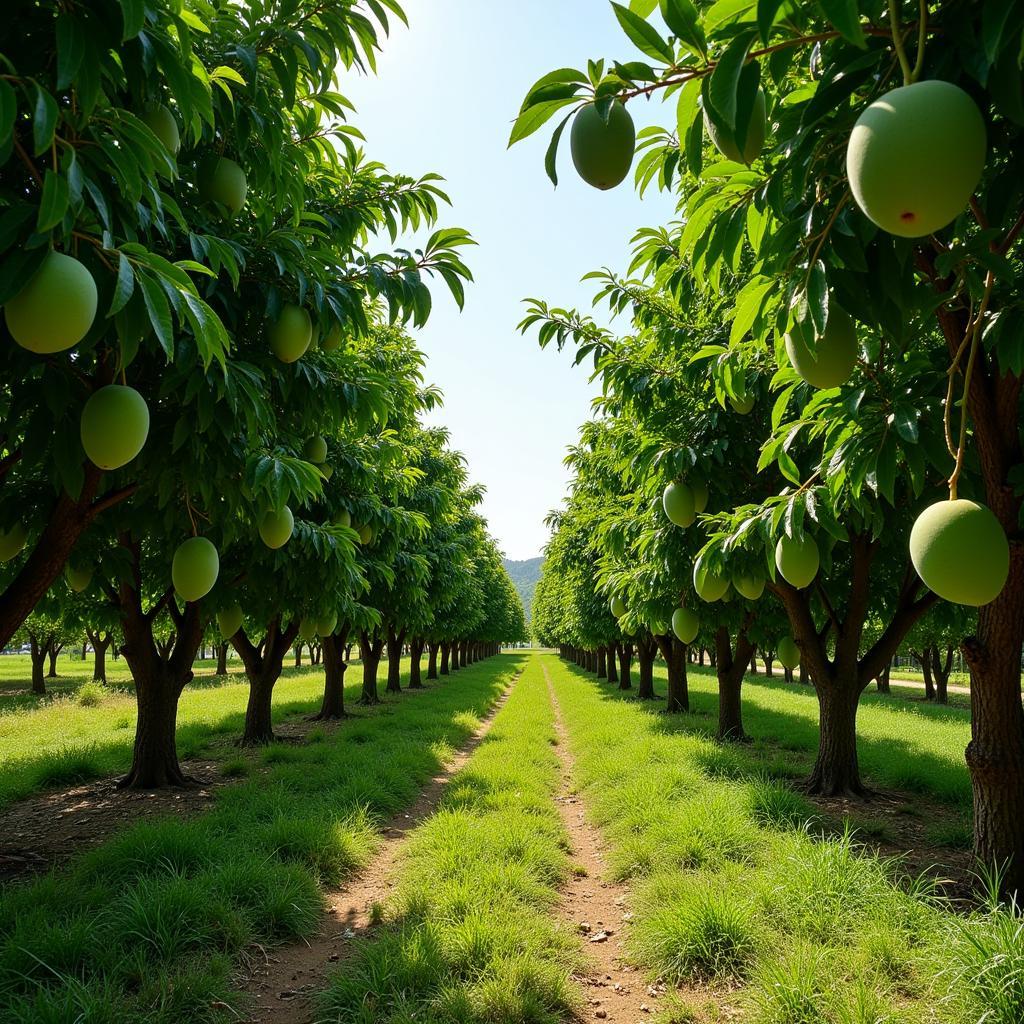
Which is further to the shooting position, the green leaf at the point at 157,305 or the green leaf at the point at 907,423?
the green leaf at the point at 907,423

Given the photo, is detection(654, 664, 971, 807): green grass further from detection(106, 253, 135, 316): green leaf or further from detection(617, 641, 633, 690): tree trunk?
detection(106, 253, 135, 316): green leaf

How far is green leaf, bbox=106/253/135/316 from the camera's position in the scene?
174 cm

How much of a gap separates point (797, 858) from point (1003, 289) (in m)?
3.89

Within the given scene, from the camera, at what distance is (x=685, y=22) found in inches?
59.6

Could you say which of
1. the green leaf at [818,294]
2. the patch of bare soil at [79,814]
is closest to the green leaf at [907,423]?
Answer: the green leaf at [818,294]

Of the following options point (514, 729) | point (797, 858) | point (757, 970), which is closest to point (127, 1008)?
point (757, 970)

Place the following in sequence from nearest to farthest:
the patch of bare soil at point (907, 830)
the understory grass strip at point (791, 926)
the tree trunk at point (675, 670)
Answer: the understory grass strip at point (791, 926)
the patch of bare soil at point (907, 830)
the tree trunk at point (675, 670)

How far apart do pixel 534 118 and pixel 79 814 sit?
321 inches

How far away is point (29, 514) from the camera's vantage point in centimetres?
407

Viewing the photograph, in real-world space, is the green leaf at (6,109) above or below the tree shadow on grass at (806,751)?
above

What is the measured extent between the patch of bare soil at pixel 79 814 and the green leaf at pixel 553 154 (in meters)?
6.13

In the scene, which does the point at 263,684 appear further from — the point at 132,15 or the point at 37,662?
the point at 37,662

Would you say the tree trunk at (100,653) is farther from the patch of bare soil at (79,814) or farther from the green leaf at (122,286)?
the green leaf at (122,286)

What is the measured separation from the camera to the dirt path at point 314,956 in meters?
3.61
